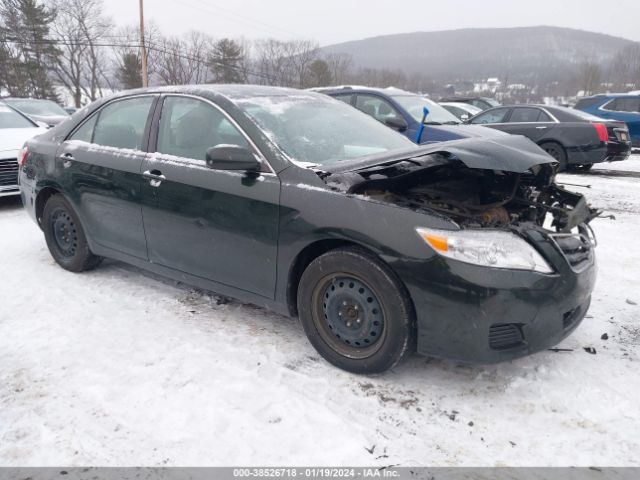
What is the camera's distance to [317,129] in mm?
3324

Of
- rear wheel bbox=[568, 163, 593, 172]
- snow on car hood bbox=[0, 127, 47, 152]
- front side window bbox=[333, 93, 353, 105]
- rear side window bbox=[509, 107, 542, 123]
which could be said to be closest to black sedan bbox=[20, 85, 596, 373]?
snow on car hood bbox=[0, 127, 47, 152]

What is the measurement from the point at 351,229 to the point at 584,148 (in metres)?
8.73

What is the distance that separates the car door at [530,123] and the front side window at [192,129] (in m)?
8.46

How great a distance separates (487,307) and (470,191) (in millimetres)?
1139

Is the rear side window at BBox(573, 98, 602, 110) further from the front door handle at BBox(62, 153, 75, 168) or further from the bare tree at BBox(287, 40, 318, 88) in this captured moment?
the bare tree at BBox(287, 40, 318, 88)

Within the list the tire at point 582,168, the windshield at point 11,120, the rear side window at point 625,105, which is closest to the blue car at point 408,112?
the tire at point 582,168

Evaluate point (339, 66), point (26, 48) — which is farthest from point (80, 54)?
point (339, 66)

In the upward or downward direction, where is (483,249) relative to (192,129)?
downward

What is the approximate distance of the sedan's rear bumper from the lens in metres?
2.32

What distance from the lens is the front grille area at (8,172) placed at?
21.5 feet

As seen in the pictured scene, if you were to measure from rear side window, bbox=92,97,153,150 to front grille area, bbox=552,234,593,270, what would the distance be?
2.98 meters

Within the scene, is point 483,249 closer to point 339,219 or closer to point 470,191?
point 339,219

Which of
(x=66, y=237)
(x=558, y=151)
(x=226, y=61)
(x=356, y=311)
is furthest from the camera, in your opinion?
(x=226, y=61)

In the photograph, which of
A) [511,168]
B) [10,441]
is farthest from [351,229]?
[10,441]
